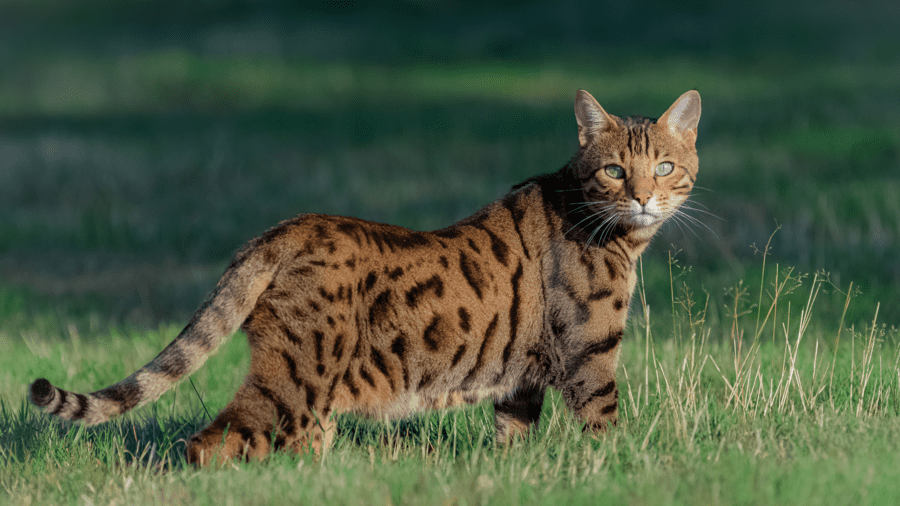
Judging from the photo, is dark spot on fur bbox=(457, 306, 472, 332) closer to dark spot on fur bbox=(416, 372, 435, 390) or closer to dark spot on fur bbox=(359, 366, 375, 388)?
dark spot on fur bbox=(416, 372, 435, 390)

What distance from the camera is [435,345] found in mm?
4621

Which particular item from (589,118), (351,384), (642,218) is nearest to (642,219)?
(642,218)

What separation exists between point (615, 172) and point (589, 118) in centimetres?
39

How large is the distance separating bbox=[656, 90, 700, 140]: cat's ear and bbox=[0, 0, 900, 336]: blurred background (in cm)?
80

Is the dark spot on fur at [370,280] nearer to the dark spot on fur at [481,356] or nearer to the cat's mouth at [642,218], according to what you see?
the dark spot on fur at [481,356]

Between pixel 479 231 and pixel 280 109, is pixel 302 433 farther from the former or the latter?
pixel 280 109

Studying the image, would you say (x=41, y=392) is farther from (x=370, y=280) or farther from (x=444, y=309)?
(x=444, y=309)

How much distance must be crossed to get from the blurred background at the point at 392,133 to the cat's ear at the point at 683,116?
0.80 metres

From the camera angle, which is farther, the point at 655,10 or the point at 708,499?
the point at 655,10

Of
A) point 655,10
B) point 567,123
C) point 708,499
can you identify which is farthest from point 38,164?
point 655,10

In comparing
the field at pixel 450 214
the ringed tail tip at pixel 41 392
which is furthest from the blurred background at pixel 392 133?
the ringed tail tip at pixel 41 392

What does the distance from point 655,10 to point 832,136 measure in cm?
1342

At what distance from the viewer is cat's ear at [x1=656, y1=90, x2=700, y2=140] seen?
535 centimetres

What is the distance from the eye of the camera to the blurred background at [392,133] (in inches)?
418
